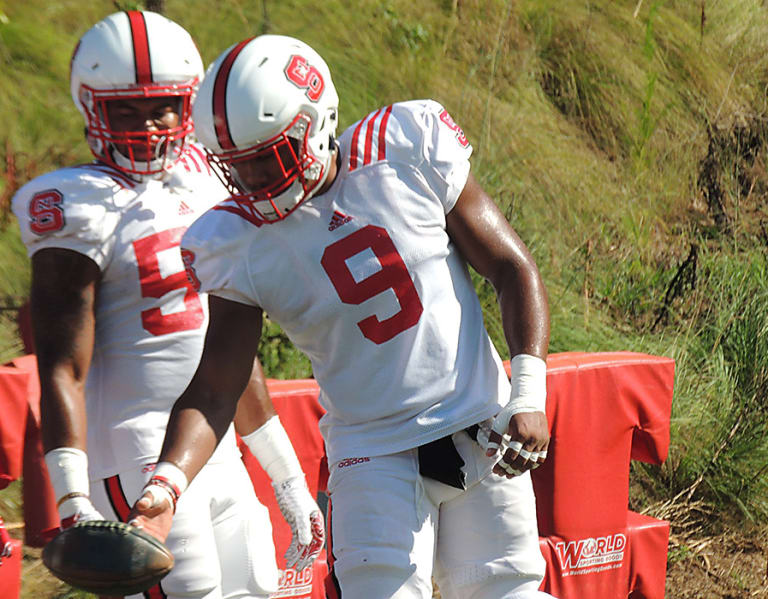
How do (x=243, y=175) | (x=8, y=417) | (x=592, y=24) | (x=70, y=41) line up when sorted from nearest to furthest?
(x=243, y=175), (x=8, y=417), (x=70, y=41), (x=592, y=24)

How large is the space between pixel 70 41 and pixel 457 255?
16.2 feet

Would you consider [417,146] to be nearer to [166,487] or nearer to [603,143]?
[166,487]

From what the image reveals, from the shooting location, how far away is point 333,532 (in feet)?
8.95

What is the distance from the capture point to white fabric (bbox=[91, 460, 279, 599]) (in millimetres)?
2906

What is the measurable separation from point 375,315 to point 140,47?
1.07 metres

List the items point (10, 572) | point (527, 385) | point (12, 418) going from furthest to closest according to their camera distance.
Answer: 1. point (10, 572)
2. point (12, 418)
3. point (527, 385)

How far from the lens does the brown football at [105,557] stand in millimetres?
2311

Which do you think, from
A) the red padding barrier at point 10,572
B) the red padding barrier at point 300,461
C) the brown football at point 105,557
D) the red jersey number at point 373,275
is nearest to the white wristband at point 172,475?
the brown football at point 105,557

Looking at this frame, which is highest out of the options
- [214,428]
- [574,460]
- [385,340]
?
[385,340]

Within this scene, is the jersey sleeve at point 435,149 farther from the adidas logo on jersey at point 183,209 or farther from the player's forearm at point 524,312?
Answer: the adidas logo on jersey at point 183,209

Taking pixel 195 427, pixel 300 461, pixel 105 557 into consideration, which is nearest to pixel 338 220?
pixel 195 427

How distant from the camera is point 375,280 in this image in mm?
2641

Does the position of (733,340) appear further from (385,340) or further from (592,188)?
(385,340)

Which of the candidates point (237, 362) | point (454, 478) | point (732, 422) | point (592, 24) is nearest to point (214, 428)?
point (237, 362)
